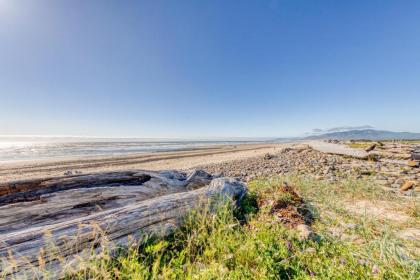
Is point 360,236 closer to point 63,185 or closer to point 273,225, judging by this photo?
point 273,225

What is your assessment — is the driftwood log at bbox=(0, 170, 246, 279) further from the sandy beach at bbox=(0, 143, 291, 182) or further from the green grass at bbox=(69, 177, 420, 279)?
the sandy beach at bbox=(0, 143, 291, 182)

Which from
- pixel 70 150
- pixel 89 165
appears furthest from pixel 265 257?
pixel 70 150

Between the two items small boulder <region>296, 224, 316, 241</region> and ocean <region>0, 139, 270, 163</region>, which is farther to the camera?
ocean <region>0, 139, 270, 163</region>

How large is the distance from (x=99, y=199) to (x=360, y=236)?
415cm

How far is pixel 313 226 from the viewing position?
323cm

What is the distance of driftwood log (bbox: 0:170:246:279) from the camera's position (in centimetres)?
210

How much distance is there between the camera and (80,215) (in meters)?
3.30

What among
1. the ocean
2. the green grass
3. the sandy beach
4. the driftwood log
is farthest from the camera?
the ocean

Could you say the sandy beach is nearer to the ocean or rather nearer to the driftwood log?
the ocean

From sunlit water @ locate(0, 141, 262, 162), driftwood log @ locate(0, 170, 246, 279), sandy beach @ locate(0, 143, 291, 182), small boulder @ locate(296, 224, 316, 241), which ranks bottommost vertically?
sandy beach @ locate(0, 143, 291, 182)

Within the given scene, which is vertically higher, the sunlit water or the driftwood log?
the driftwood log

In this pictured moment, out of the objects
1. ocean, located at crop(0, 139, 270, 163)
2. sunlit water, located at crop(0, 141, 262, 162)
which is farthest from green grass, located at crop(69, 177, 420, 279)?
sunlit water, located at crop(0, 141, 262, 162)

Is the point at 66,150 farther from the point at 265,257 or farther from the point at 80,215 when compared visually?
the point at 265,257

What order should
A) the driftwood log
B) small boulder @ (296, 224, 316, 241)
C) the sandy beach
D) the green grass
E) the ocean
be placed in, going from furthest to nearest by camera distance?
the ocean → the sandy beach → small boulder @ (296, 224, 316, 241) → the driftwood log → the green grass
